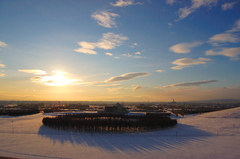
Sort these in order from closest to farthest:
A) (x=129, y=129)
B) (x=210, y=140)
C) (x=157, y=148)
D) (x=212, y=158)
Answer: (x=212, y=158), (x=157, y=148), (x=210, y=140), (x=129, y=129)

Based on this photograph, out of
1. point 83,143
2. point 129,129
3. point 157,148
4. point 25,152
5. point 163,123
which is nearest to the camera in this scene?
point 25,152

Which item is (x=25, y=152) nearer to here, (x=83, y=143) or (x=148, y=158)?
(x=83, y=143)

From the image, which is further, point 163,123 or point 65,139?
point 163,123

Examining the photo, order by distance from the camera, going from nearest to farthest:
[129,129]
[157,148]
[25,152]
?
[25,152]
[157,148]
[129,129]

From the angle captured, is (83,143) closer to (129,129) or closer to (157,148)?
(157,148)

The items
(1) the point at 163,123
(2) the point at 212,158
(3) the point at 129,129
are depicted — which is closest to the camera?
(2) the point at 212,158

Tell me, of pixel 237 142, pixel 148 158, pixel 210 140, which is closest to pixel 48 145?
pixel 148 158

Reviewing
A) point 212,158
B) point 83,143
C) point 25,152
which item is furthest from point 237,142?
point 25,152

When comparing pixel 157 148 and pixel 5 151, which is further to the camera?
pixel 157 148
